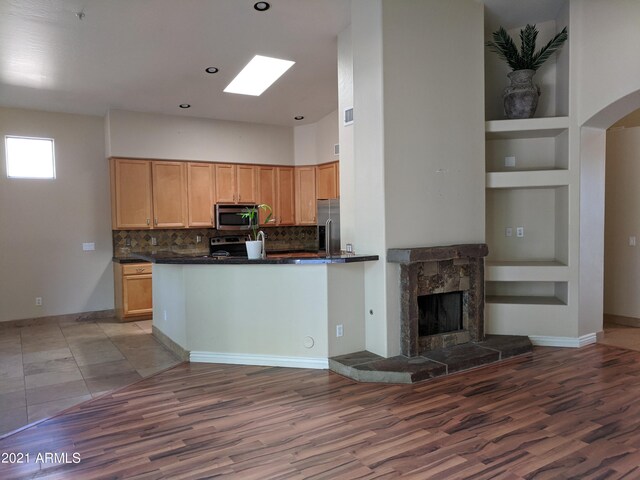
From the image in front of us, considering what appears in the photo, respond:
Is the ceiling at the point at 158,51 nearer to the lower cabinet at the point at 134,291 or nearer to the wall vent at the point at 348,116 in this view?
the wall vent at the point at 348,116

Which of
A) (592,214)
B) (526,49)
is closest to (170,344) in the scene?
(592,214)

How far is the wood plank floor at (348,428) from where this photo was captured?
7.62ft

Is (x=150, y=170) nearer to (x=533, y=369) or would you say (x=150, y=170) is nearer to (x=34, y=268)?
(x=34, y=268)

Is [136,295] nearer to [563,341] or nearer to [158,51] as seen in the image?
[158,51]

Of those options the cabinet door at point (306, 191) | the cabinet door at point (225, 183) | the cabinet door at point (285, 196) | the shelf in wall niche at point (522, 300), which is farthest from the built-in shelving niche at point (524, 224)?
the cabinet door at point (225, 183)

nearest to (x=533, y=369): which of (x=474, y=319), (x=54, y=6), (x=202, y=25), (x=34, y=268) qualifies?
(x=474, y=319)

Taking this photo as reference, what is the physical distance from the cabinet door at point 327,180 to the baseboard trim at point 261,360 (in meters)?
3.58

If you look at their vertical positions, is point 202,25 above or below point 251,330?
above

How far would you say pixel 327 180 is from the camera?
284 inches

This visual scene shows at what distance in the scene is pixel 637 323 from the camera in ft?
17.3

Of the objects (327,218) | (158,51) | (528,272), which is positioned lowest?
(528,272)

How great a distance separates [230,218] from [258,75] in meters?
2.30

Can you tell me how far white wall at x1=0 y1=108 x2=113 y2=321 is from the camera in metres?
5.93

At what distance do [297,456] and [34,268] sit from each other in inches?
212
